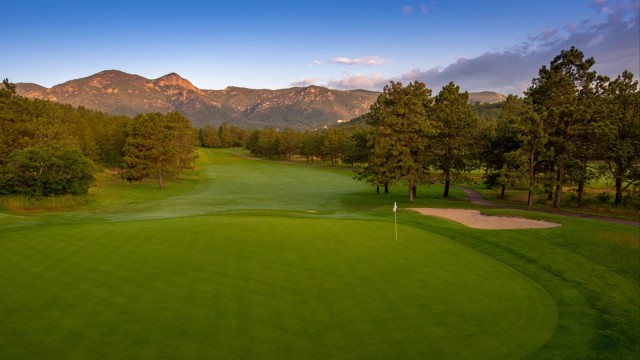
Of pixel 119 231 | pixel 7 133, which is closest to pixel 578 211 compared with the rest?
pixel 119 231

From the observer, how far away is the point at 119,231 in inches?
735

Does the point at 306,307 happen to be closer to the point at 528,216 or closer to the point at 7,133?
the point at 528,216

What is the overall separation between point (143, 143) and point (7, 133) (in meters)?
17.2

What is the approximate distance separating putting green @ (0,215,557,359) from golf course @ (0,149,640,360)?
0.05 metres

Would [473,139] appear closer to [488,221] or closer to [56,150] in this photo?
[488,221]

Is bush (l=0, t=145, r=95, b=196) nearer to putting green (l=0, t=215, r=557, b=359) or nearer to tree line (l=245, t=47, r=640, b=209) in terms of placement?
putting green (l=0, t=215, r=557, b=359)

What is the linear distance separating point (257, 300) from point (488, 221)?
67.1 ft

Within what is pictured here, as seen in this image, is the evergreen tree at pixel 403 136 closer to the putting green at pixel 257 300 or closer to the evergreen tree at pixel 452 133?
the evergreen tree at pixel 452 133

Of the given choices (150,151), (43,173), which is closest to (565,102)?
(43,173)

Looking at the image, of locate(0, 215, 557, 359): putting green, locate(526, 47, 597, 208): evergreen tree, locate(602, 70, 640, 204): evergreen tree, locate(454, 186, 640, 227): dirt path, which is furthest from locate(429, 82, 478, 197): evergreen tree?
locate(0, 215, 557, 359): putting green

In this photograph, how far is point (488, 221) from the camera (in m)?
25.9

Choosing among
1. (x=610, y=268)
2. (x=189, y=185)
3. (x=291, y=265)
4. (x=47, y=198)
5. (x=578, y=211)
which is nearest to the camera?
(x=291, y=265)

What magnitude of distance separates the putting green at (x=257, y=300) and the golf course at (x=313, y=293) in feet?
0.16

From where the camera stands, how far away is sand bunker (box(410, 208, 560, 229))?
23.9 metres
